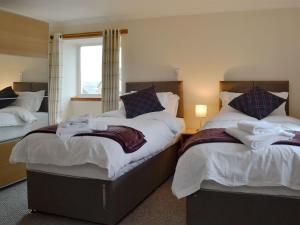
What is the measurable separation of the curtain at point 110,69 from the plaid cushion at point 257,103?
1977 millimetres

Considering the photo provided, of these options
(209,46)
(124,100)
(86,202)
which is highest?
(209,46)

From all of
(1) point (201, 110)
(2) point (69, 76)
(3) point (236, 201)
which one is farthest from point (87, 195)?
(2) point (69, 76)

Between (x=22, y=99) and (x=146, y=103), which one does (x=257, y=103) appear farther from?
(x=22, y=99)

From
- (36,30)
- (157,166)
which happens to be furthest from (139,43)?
(157,166)

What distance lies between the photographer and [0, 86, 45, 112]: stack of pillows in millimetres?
3773

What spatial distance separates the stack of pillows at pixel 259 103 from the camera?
402 centimetres

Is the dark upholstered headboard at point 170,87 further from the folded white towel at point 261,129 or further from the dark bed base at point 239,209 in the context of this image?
the dark bed base at point 239,209

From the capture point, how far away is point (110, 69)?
5199mm

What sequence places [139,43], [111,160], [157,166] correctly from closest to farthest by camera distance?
1. [111,160]
2. [157,166]
3. [139,43]

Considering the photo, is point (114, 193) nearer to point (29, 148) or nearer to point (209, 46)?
point (29, 148)

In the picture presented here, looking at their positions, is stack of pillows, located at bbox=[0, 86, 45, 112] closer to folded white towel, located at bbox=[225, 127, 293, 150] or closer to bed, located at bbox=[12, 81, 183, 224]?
bed, located at bbox=[12, 81, 183, 224]

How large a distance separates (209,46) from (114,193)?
297 cm

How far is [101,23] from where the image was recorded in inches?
212

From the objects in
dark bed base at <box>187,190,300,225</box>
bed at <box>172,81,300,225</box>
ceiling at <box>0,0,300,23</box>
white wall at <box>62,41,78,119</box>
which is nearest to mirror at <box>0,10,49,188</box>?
ceiling at <box>0,0,300,23</box>
